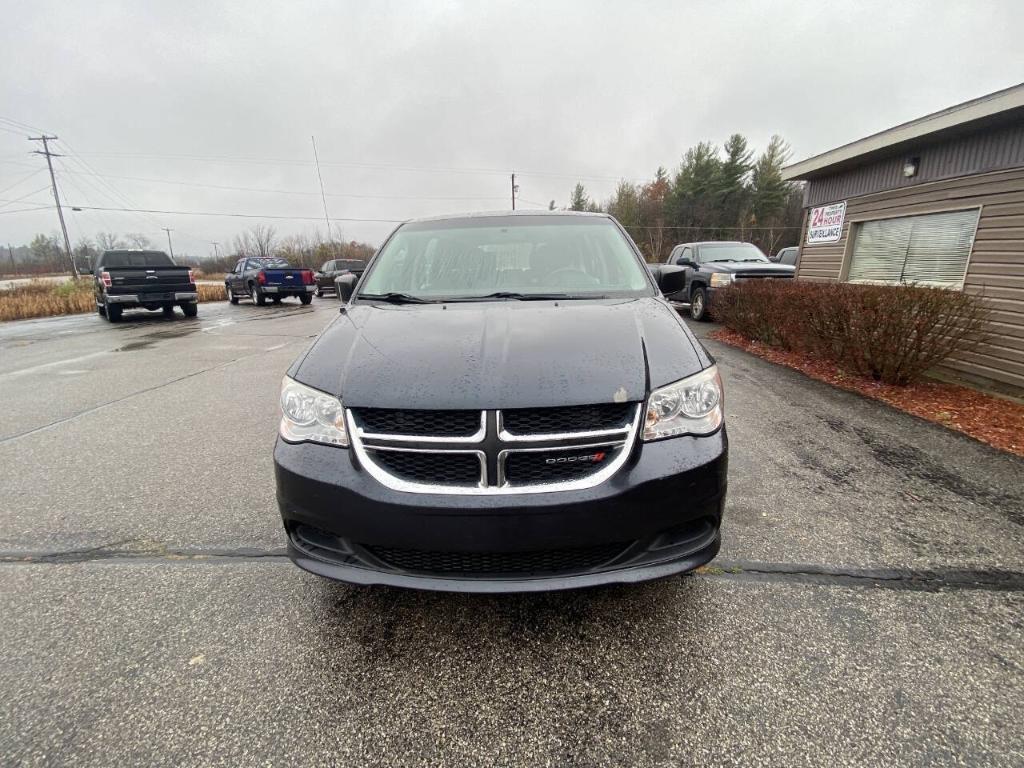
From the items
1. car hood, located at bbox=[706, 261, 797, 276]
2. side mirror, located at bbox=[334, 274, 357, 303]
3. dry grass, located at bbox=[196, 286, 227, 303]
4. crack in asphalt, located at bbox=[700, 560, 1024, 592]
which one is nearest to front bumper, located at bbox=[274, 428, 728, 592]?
crack in asphalt, located at bbox=[700, 560, 1024, 592]

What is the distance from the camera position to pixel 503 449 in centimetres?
160

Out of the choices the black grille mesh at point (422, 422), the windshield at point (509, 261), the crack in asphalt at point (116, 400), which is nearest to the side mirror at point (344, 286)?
the windshield at point (509, 261)

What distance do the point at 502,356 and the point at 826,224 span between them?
1037 centimetres

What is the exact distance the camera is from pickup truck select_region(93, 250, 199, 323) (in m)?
12.4

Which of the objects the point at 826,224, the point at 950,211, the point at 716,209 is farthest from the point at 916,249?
the point at 716,209

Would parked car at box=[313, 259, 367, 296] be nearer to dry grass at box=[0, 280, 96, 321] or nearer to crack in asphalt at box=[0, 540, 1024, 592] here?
dry grass at box=[0, 280, 96, 321]

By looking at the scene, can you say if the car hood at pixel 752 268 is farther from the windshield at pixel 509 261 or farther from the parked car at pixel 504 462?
the parked car at pixel 504 462

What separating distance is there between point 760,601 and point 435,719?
1.43 metres

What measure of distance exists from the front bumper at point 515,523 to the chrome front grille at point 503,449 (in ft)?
0.16

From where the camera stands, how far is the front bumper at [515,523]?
1.56 metres

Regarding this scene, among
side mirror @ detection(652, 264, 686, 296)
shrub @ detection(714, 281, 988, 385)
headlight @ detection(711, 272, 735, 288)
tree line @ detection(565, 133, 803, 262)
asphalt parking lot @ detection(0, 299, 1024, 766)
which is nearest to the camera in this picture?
asphalt parking lot @ detection(0, 299, 1024, 766)

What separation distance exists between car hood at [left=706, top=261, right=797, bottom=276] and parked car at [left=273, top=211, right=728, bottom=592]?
9.28 meters

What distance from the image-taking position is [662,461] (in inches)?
64.9

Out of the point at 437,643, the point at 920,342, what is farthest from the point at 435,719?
the point at 920,342
